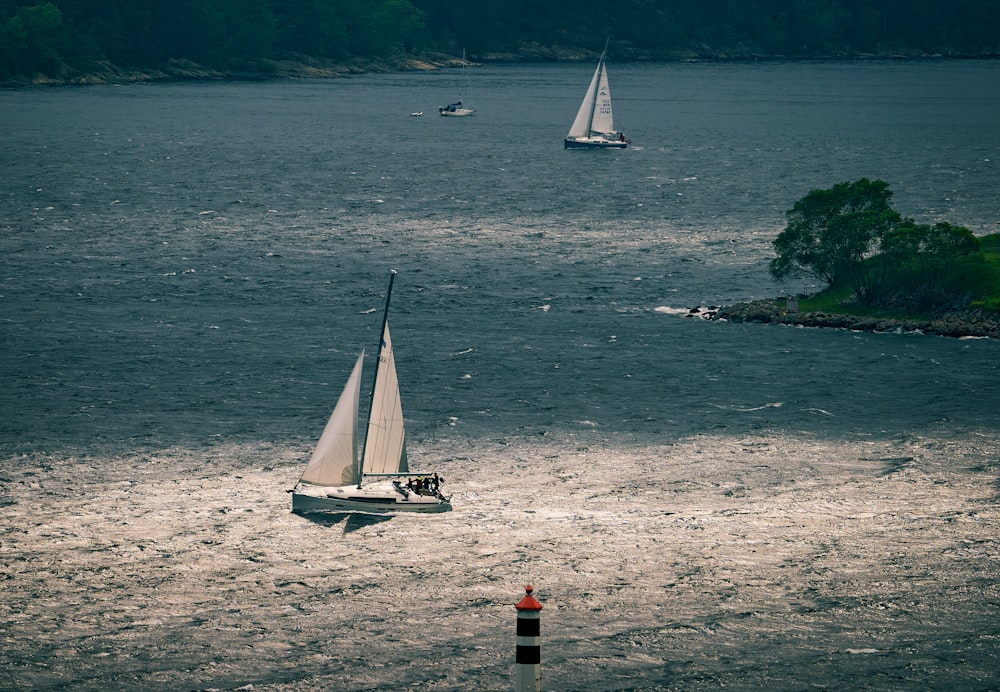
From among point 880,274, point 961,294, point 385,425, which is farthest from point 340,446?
point 961,294

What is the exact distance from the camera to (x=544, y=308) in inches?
4865

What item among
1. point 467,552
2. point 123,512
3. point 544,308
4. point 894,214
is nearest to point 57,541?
point 123,512

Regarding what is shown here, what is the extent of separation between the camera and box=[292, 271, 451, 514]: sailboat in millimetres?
70250

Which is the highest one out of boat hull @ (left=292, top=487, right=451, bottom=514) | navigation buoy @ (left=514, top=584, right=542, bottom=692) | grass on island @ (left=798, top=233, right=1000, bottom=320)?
navigation buoy @ (left=514, top=584, right=542, bottom=692)

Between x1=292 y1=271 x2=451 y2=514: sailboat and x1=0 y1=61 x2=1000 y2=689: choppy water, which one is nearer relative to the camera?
x1=0 y1=61 x2=1000 y2=689: choppy water

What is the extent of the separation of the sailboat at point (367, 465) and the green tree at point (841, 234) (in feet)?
191

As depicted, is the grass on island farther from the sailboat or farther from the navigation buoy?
the navigation buoy

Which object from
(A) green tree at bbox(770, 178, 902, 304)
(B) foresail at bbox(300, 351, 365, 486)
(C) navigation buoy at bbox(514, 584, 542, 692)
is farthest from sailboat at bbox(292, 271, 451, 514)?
(A) green tree at bbox(770, 178, 902, 304)

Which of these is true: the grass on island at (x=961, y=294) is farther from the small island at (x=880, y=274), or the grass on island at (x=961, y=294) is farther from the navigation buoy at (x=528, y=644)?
the navigation buoy at (x=528, y=644)

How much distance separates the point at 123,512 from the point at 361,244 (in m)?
90.9

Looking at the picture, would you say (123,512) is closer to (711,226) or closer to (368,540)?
(368,540)

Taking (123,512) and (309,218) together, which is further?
(309,218)

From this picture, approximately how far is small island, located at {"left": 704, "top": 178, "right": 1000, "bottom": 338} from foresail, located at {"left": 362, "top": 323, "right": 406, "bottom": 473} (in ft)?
173

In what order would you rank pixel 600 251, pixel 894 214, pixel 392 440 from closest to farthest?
pixel 392 440, pixel 894 214, pixel 600 251
